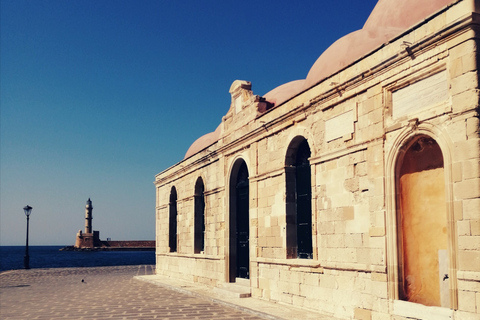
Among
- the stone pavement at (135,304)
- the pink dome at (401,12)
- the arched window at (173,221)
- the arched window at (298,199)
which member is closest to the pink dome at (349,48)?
the pink dome at (401,12)

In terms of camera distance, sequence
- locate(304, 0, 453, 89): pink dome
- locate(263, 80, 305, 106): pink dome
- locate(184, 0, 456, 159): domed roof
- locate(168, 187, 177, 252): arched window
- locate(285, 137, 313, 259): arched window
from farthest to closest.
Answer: locate(168, 187, 177, 252): arched window < locate(263, 80, 305, 106): pink dome < locate(285, 137, 313, 259): arched window < locate(304, 0, 453, 89): pink dome < locate(184, 0, 456, 159): domed roof

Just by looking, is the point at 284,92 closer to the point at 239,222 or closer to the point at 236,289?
the point at 239,222

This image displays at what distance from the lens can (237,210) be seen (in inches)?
608

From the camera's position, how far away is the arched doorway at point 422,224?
310 inches

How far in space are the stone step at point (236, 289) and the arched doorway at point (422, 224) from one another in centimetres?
570

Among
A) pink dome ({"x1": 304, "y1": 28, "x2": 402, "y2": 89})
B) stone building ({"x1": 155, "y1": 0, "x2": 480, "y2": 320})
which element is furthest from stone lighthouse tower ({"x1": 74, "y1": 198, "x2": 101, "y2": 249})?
pink dome ({"x1": 304, "y1": 28, "x2": 402, "y2": 89})

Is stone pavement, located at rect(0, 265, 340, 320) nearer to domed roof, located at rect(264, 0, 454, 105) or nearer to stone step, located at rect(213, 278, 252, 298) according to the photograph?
stone step, located at rect(213, 278, 252, 298)

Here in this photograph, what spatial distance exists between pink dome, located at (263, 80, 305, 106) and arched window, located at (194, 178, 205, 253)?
4.90 m

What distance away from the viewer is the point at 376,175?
8.80 m

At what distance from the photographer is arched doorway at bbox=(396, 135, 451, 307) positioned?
7.88 meters

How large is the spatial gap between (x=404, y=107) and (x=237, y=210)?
26.1 ft

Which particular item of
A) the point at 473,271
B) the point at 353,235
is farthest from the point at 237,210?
the point at 473,271

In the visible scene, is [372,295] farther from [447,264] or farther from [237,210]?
[237,210]

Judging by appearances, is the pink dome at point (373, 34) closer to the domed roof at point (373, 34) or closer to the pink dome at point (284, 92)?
the domed roof at point (373, 34)
